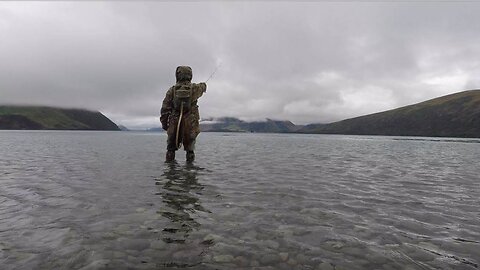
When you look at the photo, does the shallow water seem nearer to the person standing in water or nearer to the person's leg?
the person's leg

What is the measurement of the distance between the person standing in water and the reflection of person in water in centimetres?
462

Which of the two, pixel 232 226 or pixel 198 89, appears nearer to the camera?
pixel 232 226

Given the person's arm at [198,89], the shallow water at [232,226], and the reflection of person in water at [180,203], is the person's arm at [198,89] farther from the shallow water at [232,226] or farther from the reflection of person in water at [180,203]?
the shallow water at [232,226]

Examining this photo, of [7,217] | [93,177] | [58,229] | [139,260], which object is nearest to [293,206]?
[139,260]

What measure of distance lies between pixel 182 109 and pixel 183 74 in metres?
2.41

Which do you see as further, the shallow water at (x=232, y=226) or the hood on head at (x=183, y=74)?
the hood on head at (x=183, y=74)

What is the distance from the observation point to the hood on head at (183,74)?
21.2m

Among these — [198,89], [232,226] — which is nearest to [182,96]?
[198,89]

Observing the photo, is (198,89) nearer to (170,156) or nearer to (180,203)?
(170,156)

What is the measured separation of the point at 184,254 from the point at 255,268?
1564 millimetres

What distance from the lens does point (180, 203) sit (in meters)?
11.0

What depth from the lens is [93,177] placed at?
55.2ft

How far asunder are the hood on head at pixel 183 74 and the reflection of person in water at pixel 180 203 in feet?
22.8

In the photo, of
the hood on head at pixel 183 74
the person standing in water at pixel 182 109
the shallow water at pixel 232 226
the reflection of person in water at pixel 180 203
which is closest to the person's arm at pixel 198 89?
the person standing in water at pixel 182 109
